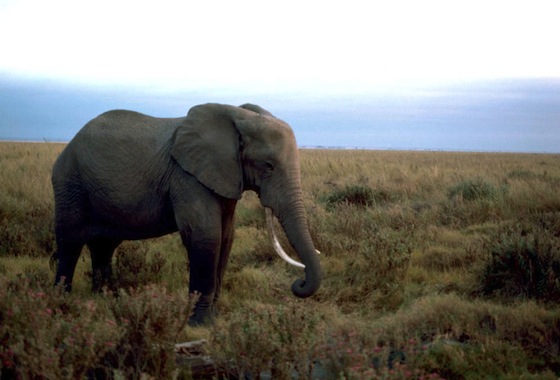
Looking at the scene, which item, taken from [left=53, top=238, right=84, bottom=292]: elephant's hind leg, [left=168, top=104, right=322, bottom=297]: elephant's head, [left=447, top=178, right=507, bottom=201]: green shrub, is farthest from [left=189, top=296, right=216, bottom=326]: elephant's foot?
[left=447, top=178, right=507, bottom=201]: green shrub

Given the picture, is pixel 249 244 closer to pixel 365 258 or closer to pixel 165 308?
pixel 365 258

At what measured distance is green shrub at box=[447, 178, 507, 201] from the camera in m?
11.8

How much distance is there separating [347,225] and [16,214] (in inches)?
215

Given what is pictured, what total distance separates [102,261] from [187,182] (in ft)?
6.20

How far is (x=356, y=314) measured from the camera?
605cm

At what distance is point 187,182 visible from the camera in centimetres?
582

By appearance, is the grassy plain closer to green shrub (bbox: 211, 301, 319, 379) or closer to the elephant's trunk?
green shrub (bbox: 211, 301, 319, 379)

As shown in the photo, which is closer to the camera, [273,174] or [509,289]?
[273,174]

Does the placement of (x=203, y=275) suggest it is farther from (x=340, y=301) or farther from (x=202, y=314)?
(x=340, y=301)

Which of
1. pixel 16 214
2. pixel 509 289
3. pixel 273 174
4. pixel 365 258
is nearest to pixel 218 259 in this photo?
pixel 273 174

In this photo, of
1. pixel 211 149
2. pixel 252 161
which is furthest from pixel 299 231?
pixel 211 149

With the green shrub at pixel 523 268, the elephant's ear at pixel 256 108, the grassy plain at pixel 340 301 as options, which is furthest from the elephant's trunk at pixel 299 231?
the green shrub at pixel 523 268

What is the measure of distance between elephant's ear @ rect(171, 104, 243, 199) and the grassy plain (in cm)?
111

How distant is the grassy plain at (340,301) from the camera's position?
3.73 metres
